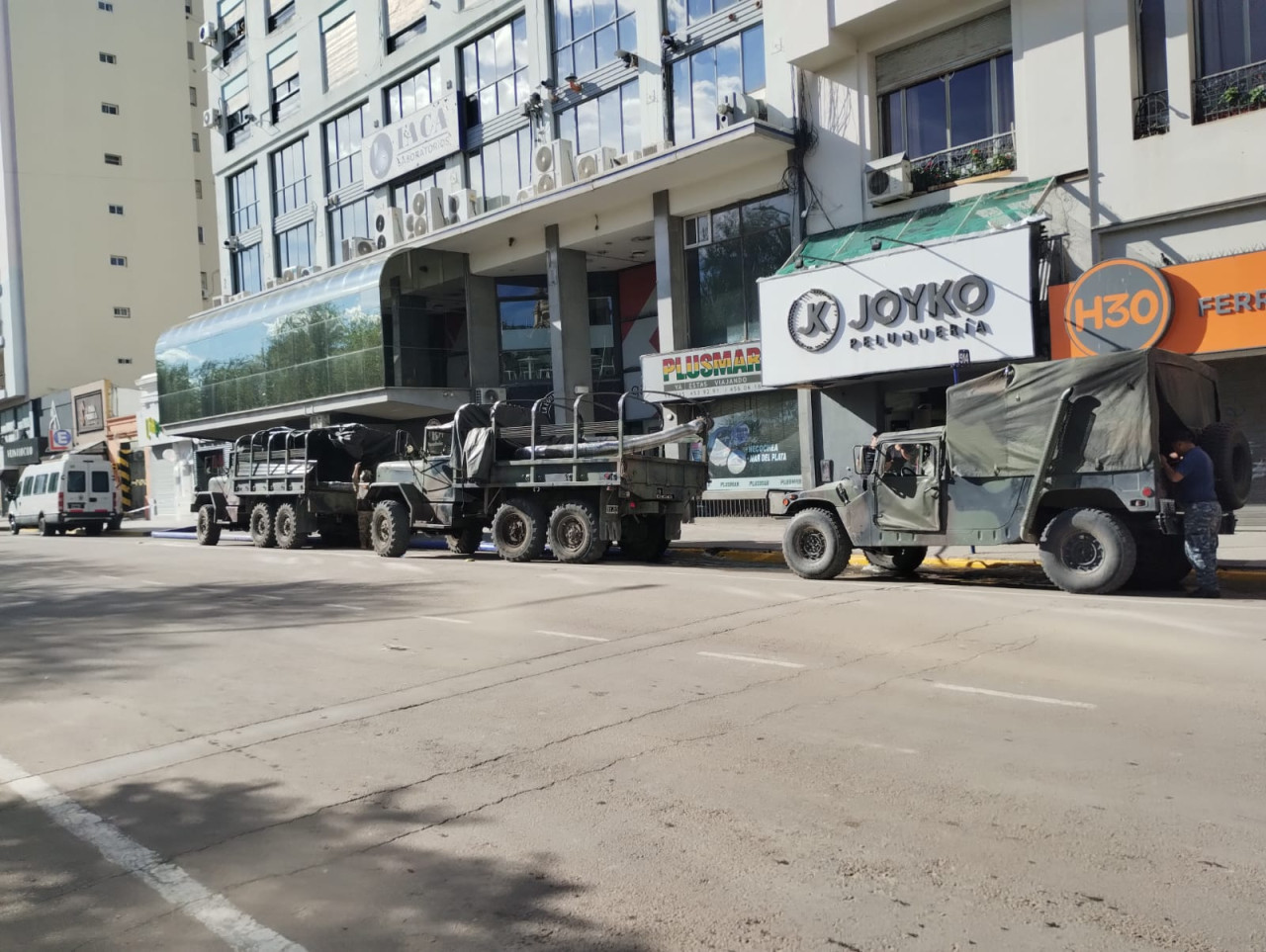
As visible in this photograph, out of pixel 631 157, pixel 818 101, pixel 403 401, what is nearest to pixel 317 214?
pixel 403 401

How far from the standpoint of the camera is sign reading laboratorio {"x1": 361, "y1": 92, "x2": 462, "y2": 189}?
100ft

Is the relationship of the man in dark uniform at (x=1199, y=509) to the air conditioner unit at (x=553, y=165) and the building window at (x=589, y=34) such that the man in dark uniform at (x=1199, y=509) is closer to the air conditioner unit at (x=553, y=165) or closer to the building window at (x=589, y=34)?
the air conditioner unit at (x=553, y=165)

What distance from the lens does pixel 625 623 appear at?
971 cm

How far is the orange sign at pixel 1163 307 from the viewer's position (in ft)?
50.3

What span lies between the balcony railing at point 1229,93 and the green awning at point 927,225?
261 centimetres

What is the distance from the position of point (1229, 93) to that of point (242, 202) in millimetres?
38126

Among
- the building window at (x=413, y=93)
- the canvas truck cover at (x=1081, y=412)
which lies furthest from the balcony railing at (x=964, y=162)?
the building window at (x=413, y=93)

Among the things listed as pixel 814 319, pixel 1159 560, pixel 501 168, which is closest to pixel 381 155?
pixel 501 168

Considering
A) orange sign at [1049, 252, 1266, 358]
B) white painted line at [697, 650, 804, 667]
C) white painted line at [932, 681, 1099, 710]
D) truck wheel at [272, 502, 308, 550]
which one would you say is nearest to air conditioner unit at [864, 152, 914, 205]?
orange sign at [1049, 252, 1266, 358]

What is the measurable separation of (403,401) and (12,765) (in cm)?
2622

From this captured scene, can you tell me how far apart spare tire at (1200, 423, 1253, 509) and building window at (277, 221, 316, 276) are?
33784mm

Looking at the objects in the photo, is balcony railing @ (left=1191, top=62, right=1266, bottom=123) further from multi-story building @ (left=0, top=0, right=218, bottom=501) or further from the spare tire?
multi-story building @ (left=0, top=0, right=218, bottom=501)

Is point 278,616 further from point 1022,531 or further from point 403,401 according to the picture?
point 403,401

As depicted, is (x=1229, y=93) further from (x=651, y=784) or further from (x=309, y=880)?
(x=309, y=880)
